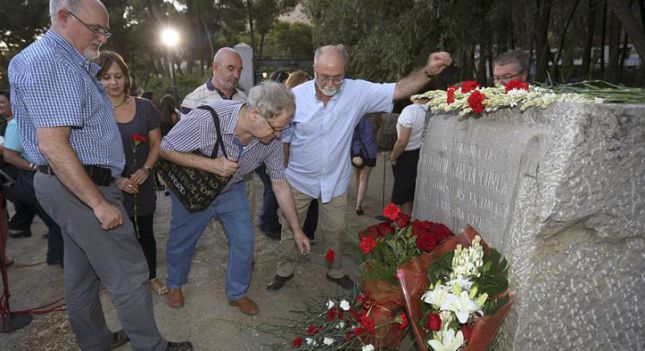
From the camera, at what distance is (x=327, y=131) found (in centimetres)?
319

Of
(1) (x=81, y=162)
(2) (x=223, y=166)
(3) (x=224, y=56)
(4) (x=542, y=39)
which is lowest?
(2) (x=223, y=166)

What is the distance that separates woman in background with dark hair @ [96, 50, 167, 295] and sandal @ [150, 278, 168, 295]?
1.16 ft

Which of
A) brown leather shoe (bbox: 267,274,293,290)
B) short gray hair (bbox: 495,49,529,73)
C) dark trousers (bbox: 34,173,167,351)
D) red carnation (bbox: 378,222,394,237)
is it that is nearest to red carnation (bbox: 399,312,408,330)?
red carnation (bbox: 378,222,394,237)

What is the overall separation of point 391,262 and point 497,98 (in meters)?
1.01

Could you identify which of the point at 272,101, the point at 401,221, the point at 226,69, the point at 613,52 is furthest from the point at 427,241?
the point at 613,52

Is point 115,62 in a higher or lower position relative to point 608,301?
higher

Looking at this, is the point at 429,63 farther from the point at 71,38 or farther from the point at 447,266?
the point at 71,38

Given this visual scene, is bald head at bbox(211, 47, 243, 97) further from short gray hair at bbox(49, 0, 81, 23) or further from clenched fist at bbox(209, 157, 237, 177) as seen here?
short gray hair at bbox(49, 0, 81, 23)

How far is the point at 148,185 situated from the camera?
10.8ft

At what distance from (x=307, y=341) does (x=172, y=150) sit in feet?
4.62

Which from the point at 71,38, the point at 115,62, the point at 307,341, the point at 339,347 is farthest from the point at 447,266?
the point at 115,62

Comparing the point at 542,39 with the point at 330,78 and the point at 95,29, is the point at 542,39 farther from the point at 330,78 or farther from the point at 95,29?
the point at 95,29

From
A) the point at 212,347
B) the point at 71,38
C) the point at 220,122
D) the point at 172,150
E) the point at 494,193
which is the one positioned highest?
the point at 71,38

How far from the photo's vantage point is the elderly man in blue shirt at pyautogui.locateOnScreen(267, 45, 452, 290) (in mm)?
3100
